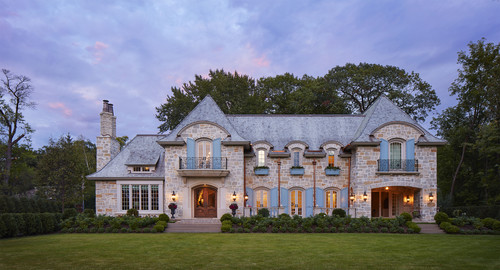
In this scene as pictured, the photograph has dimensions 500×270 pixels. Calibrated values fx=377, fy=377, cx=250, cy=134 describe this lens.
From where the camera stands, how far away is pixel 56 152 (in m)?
22.1

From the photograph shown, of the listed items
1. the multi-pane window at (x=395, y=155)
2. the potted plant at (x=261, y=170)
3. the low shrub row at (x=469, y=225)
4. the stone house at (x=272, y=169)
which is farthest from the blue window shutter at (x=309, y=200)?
the low shrub row at (x=469, y=225)

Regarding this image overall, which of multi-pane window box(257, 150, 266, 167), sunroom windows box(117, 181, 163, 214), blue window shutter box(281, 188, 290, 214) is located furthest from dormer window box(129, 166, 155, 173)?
blue window shutter box(281, 188, 290, 214)

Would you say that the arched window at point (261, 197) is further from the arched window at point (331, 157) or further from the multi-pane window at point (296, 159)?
the arched window at point (331, 157)

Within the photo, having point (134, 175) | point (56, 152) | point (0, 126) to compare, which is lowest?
point (134, 175)

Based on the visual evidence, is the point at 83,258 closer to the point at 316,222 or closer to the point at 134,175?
the point at 316,222

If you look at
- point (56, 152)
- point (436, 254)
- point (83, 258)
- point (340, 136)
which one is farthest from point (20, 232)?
point (340, 136)

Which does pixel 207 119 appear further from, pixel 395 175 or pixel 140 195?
pixel 395 175

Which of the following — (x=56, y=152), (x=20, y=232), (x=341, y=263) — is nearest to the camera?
(x=341, y=263)

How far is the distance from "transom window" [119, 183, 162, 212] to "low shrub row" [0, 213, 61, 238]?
4679mm

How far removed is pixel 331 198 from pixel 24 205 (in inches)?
793

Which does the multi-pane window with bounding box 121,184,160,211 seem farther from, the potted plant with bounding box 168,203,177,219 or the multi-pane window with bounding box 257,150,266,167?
the multi-pane window with bounding box 257,150,266,167

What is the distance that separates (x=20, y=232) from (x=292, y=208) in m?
14.4

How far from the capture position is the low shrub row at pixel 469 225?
17.3 m

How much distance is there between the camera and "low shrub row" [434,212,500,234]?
17312mm
